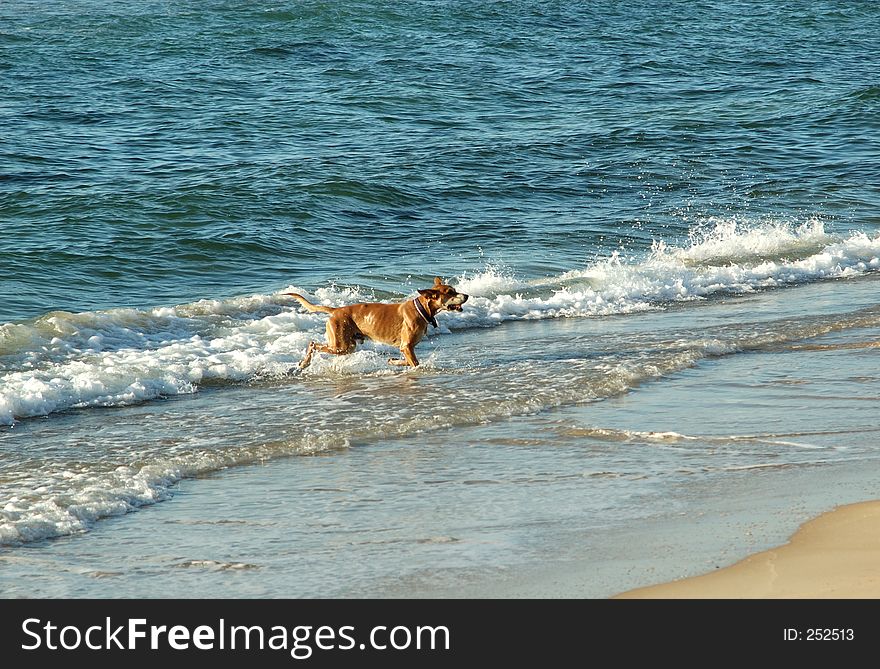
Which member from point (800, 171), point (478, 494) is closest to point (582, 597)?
point (478, 494)

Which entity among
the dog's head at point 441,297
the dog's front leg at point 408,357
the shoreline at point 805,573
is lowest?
the dog's front leg at point 408,357

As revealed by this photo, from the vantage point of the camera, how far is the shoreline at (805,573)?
4680 mm

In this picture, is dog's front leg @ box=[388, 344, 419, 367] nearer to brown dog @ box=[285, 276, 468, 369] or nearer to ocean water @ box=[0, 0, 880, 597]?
brown dog @ box=[285, 276, 468, 369]

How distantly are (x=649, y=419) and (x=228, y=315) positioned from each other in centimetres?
535

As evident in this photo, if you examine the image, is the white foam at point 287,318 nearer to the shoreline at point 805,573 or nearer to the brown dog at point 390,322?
the brown dog at point 390,322

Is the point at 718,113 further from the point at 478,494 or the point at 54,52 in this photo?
the point at 478,494

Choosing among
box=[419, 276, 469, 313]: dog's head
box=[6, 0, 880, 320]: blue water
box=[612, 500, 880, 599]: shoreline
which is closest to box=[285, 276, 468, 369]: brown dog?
box=[419, 276, 469, 313]: dog's head

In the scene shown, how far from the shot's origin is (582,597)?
4.82 meters

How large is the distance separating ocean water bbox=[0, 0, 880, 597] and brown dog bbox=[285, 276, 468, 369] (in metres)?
0.18

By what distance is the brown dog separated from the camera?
33.1 feet

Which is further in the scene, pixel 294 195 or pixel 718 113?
pixel 718 113

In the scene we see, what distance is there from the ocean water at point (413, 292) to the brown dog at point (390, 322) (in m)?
0.18

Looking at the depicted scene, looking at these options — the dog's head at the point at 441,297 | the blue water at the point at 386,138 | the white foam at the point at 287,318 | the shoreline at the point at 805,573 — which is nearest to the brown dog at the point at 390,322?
the dog's head at the point at 441,297
